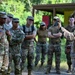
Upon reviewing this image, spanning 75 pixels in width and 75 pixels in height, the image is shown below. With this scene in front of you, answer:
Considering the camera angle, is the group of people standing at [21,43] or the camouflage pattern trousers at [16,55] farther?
the camouflage pattern trousers at [16,55]

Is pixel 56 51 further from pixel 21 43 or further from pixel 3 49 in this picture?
pixel 3 49

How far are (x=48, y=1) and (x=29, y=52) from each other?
81.5 feet

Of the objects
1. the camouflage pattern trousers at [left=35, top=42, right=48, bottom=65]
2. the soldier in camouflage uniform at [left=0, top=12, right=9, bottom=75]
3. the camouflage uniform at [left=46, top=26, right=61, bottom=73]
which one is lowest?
the camouflage pattern trousers at [left=35, top=42, right=48, bottom=65]

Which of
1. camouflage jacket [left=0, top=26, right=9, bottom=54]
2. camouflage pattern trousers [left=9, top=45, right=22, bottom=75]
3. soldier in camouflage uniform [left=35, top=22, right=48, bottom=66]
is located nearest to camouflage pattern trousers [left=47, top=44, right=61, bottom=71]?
soldier in camouflage uniform [left=35, top=22, right=48, bottom=66]

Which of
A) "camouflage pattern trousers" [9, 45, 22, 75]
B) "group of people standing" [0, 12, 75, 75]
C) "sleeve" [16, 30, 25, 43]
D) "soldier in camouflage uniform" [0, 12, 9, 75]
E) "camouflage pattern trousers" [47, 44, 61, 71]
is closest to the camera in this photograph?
"soldier in camouflage uniform" [0, 12, 9, 75]

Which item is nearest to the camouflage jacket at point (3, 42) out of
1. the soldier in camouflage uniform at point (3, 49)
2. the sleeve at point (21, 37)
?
the soldier in camouflage uniform at point (3, 49)

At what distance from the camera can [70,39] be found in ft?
31.7

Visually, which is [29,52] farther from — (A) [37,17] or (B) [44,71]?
(A) [37,17]

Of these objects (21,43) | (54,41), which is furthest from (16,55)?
(54,41)

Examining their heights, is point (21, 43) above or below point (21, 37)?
below

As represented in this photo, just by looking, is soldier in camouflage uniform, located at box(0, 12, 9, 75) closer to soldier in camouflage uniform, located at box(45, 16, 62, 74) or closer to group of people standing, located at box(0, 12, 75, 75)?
group of people standing, located at box(0, 12, 75, 75)

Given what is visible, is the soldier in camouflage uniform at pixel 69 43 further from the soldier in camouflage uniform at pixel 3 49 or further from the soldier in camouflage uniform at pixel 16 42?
the soldier in camouflage uniform at pixel 3 49

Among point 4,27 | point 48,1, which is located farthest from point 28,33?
point 48,1

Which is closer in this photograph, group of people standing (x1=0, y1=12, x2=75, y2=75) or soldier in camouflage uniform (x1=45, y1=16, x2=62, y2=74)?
group of people standing (x1=0, y1=12, x2=75, y2=75)
